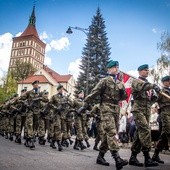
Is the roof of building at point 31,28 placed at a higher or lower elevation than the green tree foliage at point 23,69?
higher

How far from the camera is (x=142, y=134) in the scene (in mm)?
6438

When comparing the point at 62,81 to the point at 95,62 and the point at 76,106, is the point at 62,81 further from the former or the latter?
the point at 76,106

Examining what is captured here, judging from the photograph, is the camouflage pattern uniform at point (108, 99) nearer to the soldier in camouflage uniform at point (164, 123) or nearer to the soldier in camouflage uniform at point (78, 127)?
the soldier in camouflage uniform at point (164, 123)

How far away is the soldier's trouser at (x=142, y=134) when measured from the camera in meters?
6.36

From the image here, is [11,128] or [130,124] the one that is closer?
[11,128]

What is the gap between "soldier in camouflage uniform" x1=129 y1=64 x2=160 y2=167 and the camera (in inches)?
251

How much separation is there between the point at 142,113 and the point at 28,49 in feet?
396

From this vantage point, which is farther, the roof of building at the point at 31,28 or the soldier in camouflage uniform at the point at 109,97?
the roof of building at the point at 31,28

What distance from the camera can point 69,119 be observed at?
11.6 m

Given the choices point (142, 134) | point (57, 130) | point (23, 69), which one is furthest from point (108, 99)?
point (23, 69)

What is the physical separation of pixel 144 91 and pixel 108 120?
123 centimetres

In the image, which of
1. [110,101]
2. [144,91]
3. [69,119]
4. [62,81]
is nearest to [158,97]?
[144,91]

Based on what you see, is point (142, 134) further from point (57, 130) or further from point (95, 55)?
point (95, 55)

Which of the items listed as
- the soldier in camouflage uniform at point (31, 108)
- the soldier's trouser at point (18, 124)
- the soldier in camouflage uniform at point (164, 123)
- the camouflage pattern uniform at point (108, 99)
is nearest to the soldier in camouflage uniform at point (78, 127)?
the soldier in camouflage uniform at point (31, 108)
